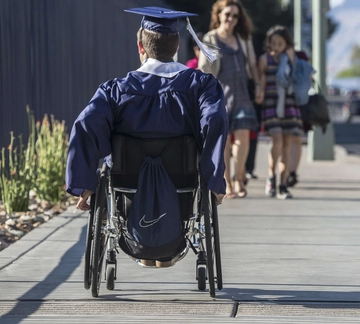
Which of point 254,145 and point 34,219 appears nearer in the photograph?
point 34,219

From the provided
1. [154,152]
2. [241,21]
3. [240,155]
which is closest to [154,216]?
[154,152]

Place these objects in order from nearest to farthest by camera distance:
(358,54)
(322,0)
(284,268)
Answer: (284,268) → (322,0) → (358,54)

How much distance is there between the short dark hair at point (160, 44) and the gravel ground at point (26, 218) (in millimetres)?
2339

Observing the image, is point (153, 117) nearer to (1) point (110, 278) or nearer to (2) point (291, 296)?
(1) point (110, 278)

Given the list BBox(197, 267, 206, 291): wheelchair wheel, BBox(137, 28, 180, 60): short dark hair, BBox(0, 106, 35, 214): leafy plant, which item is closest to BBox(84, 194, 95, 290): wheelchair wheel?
BBox(197, 267, 206, 291): wheelchair wheel

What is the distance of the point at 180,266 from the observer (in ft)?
21.6

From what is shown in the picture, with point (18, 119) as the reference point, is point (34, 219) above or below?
below

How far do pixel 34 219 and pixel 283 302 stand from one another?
3633 mm

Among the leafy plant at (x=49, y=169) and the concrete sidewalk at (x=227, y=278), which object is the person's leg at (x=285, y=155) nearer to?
the concrete sidewalk at (x=227, y=278)

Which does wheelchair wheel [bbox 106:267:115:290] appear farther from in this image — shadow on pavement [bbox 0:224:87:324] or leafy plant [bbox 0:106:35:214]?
leafy plant [bbox 0:106:35:214]

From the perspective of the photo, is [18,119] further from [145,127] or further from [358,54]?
[358,54]

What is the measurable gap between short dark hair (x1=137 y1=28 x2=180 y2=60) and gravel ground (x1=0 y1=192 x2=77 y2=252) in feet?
7.67

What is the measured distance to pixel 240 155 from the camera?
10.2 meters

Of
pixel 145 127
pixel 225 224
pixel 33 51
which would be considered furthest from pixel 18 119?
pixel 145 127
